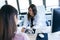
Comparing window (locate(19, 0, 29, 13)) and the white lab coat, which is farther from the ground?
window (locate(19, 0, 29, 13))

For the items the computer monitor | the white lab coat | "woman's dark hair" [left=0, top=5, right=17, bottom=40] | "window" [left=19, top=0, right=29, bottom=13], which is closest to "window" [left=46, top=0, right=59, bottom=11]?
"window" [left=19, top=0, right=29, bottom=13]

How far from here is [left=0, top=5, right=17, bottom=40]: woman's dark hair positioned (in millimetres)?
1179

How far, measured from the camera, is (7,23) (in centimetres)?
118

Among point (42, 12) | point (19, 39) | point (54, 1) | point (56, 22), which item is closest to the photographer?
point (19, 39)

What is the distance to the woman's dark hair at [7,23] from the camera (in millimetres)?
1179

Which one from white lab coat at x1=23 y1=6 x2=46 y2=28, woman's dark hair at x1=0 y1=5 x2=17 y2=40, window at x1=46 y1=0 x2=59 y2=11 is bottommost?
white lab coat at x1=23 y1=6 x2=46 y2=28

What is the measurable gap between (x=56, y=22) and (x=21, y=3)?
3074 millimetres

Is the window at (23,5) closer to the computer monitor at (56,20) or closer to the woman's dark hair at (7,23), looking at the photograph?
the computer monitor at (56,20)

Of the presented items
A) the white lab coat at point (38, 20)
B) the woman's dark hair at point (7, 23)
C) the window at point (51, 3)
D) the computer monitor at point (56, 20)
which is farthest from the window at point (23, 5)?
the woman's dark hair at point (7, 23)

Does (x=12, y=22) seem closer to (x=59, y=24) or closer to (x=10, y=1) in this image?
(x=59, y=24)

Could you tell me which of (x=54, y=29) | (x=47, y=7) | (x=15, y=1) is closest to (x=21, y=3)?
(x=15, y=1)

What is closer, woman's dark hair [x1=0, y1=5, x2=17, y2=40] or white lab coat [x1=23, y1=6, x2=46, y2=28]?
woman's dark hair [x1=0, y1=5, x2=17, y2=40]

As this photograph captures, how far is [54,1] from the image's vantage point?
468 centimetres

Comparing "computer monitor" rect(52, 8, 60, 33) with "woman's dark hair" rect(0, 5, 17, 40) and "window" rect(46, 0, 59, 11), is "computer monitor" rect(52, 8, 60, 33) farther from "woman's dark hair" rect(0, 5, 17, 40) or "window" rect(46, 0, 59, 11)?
"window" rect(46, 0, 59, 11)
